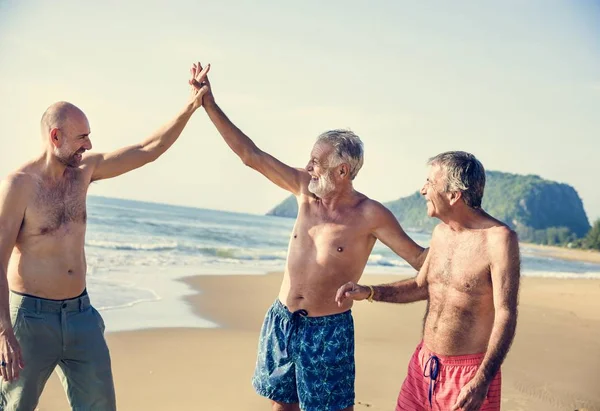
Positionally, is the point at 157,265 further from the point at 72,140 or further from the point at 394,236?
the point at 394,236

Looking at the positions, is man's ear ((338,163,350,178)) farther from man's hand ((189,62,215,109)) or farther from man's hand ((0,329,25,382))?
man's hand ((0,329,25,382))

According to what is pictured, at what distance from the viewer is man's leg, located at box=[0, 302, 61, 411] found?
364 cm

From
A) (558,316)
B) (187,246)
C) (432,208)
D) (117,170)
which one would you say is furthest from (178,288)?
(187,246)

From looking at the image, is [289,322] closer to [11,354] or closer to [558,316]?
[11,354]

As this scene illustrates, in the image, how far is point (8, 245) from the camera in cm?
364

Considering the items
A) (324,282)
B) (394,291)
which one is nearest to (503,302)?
(394,291)

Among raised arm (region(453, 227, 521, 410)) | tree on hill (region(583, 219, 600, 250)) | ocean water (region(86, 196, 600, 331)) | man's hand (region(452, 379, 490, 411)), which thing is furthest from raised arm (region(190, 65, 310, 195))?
tree on hill (region(583, 219, 600, 250))

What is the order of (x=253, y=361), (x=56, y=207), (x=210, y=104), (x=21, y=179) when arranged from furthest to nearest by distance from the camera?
(x=253, y=361)
(x=210, y=104)
(x=56, y=207)
(x=21, y=179)

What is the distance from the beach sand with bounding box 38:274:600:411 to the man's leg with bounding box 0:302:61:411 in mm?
2124

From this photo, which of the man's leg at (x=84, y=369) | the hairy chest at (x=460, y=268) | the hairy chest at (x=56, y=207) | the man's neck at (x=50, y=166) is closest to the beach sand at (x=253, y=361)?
the man's leg at (x=84, y=369)

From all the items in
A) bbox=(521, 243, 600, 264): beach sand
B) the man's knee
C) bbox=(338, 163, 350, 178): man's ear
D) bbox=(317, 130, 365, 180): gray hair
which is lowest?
bbox=(521, 243, 600, 264): beach sand

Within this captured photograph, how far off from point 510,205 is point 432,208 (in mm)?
78067

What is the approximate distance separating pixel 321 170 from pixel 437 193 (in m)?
0.84

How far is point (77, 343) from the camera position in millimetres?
3814
